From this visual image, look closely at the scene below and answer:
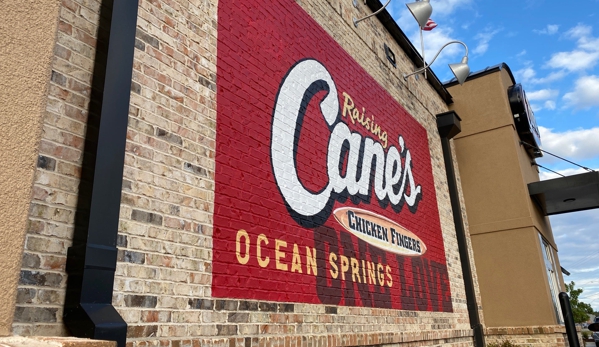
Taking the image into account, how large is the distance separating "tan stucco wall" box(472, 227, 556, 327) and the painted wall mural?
2.75 meters

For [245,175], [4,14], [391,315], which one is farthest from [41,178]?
[391,315]

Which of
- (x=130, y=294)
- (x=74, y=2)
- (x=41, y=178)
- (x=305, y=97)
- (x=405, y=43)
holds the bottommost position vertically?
(x=130, y=294)

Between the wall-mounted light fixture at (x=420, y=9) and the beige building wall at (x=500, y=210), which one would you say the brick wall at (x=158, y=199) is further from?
the beige building wall at (x=500, y=210)

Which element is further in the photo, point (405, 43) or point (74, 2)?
point (405, 43)

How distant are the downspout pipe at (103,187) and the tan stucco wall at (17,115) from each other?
15.3 inches

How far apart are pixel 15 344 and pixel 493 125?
38.0 feet

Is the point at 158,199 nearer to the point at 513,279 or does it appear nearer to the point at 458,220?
the point at 458,220

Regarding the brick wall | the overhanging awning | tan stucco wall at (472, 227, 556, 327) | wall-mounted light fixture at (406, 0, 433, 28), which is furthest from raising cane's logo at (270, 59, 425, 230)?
the overhanging awning

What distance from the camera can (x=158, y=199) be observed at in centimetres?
324

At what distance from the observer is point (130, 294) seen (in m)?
2.88

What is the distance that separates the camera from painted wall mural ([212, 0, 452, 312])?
4.09 meters

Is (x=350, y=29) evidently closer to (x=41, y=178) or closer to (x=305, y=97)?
(x=305, y=97)

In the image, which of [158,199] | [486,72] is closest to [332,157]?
[158,199]

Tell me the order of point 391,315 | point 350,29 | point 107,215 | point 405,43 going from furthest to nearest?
point 405,43 → point 350,29 → point 391,315 → point 107,215
